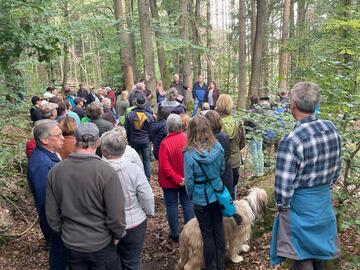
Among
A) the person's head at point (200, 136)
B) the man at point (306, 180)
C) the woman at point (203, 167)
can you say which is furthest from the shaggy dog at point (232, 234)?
the man at point (306, 180)

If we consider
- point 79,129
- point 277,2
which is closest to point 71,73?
point 277,2

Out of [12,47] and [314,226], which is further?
[12,47]

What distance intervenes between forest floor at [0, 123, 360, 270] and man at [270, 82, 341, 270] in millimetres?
1004

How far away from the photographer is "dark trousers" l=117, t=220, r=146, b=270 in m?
3.67

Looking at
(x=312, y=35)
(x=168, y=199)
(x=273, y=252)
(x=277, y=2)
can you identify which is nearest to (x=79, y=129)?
(x=273, y=252)

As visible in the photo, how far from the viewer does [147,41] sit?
11.2 meters

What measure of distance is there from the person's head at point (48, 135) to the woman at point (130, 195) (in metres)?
0.68

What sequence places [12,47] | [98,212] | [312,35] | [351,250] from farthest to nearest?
1. [312,35]
2. [12,47]
3. [351,250]
4. [98,212]

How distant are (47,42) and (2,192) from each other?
9.33 ft

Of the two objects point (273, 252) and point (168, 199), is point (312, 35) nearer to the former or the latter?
point (168, 199)

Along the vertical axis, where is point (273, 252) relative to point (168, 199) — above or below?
above

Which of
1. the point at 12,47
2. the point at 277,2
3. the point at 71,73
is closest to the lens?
the point at 12,47

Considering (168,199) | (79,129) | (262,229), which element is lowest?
(262,229)

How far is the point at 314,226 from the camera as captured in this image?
286 cm
